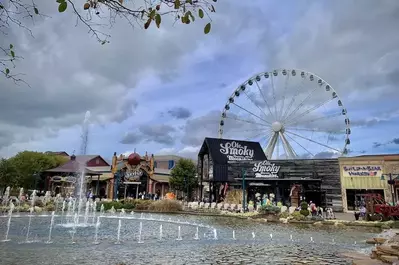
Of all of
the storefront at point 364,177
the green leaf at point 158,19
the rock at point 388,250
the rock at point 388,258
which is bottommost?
the rock at point 388,258

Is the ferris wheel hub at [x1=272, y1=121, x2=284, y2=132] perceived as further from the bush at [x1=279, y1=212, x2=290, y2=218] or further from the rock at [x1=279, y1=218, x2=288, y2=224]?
the rock at [x1=279, y1=218, x2=288, y2=224]

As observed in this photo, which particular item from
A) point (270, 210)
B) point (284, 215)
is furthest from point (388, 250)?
point (270, 210)

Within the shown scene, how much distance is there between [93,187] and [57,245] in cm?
5297

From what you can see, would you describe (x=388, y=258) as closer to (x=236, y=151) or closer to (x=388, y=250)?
(x=388, y=250)

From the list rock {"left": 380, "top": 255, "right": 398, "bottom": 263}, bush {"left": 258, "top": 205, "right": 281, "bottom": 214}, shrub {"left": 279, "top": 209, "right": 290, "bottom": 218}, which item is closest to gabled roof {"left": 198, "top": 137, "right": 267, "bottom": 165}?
bush {"left": 258, "top": 205, "right": 281, "bottom": 214}

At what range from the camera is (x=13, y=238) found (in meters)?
11.2

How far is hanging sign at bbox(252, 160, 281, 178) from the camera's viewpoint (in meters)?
40.6

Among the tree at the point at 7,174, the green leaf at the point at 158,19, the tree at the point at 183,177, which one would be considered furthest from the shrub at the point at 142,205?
the green leaf at the point at 158,19

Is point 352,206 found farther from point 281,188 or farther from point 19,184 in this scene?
point 19,184

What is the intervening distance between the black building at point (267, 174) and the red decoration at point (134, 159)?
12.0 meters

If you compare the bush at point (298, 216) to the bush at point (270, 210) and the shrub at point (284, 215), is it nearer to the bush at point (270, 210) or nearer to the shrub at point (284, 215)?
the shrub at point (284, 215)

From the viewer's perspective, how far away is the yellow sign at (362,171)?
115 ft

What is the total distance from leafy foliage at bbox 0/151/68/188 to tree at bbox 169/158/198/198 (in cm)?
2065

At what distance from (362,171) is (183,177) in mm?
27809
